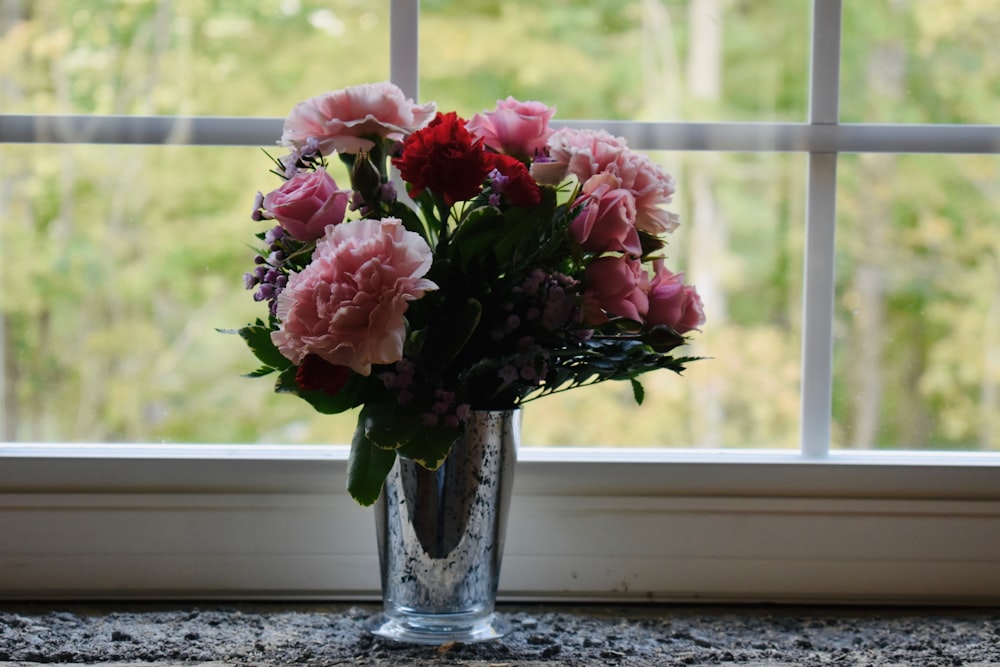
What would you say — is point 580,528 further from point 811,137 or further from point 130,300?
point 130,300

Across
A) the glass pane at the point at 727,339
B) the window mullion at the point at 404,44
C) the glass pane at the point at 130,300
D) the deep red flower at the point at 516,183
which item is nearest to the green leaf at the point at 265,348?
the deep red flower at the point at 516,183

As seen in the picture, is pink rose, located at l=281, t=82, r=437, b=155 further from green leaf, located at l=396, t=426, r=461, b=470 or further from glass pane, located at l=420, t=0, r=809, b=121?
glass pane, located at l=420, t=0, r=809, b=121

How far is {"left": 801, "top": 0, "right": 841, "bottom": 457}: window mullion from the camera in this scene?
993mm

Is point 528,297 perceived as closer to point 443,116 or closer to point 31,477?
point 443,116

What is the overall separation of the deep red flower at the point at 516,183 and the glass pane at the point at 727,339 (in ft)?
3.20

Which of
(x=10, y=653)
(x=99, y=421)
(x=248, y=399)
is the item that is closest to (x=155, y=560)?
(x=10, y=653)

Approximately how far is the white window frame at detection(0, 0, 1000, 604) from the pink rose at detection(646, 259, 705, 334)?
Result: 23cm

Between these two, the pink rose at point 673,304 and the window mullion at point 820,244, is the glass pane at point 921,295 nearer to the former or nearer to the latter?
the window mullion at point 820,244

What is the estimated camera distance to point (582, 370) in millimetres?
783

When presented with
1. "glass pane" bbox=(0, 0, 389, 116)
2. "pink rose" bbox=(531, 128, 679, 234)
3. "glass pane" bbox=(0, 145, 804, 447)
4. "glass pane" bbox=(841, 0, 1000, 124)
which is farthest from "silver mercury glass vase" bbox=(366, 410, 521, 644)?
"glass pane" bbox=(841, 0, 1000, 124)

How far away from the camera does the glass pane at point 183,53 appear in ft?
5.20

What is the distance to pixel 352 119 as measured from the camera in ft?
2.45

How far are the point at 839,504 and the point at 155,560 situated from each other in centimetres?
71

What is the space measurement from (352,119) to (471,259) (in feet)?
0.48
